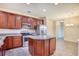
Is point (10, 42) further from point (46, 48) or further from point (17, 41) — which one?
point (46, 48)

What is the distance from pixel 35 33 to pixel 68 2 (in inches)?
43.6

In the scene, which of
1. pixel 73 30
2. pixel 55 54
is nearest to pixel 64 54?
pixel 55 54

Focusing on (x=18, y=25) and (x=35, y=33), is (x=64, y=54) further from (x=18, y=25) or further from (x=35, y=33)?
(x=18, y=25)

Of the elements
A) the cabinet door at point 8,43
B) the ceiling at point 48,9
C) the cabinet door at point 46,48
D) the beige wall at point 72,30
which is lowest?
the cabinet door at point 46,48

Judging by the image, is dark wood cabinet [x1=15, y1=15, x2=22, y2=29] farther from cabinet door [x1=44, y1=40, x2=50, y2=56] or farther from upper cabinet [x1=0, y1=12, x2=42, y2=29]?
cabinet door [x1=44, y1=40, x2=50, y2=56]

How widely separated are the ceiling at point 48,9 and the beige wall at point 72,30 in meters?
0.12

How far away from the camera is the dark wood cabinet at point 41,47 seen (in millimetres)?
2823

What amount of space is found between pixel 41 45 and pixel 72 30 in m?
0.93

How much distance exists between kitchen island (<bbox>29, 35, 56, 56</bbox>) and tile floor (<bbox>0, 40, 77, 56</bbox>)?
13cm

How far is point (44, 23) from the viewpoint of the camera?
2723mm

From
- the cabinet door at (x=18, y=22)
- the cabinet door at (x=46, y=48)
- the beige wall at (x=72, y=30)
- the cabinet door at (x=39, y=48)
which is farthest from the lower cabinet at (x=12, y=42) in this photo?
the beige wall at (x=72, y=30)

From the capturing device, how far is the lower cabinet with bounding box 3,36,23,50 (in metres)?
2.68

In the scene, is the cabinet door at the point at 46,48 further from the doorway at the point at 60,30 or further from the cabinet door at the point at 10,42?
the cabinet door at the point at 10,42

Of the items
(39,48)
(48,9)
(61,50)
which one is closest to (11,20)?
(48,9)
